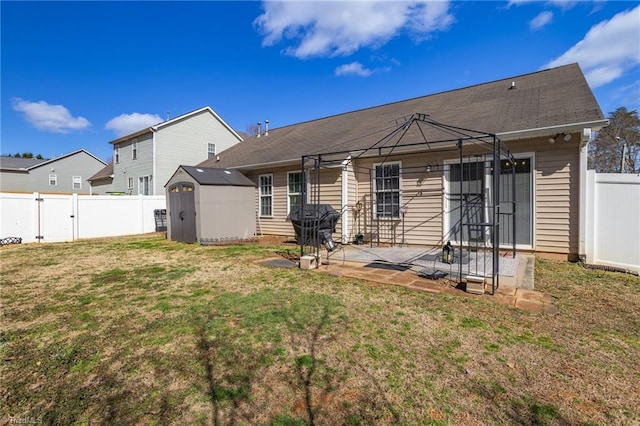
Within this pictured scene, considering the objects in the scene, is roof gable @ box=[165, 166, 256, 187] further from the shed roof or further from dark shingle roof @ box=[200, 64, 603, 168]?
dark shingle roof @ box=[200, 64, 603, 168]

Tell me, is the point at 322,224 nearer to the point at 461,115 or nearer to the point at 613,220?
the point at 461,115

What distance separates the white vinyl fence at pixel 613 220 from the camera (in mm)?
5902

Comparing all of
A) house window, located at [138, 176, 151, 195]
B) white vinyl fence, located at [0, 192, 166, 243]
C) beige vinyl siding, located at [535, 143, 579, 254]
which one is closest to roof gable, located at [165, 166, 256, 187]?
white vinyl fence, located at [0, 192, 166, 243]

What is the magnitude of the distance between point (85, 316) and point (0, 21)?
30.9 ft

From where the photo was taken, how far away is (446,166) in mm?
8320

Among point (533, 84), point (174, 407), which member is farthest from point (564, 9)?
point (174, 407)

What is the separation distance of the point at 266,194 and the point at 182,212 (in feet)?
10.2

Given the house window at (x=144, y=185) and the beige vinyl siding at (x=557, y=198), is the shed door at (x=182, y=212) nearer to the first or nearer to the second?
the house window at (x=144, y=185)

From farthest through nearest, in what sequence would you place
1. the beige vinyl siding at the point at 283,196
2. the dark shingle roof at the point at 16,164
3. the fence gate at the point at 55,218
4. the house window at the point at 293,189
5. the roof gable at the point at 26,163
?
the roof gable at the point at 26,163 → the dark shingle roof at the point at 16,164 → the fence gate at the point at 55,218 → the house window at the point at 293,189 → the beige vinyl siding at the point at 283,196

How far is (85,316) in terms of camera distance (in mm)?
3869

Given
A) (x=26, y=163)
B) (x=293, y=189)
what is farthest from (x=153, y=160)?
(x=26, y=163)

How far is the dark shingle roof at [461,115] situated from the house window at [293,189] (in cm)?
71

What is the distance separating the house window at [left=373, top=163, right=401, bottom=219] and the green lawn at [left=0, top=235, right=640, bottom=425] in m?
4.49

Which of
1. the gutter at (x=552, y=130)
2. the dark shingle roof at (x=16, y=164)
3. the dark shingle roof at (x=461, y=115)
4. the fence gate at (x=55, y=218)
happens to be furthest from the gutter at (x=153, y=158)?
the dark shingle roof at (x=16, y=164)
